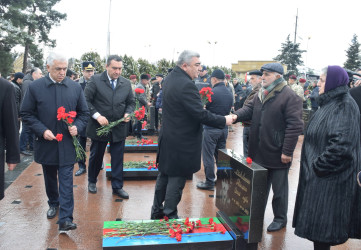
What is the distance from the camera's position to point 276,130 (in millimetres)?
4043

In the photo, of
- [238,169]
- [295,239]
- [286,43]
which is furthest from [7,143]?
[286,43]

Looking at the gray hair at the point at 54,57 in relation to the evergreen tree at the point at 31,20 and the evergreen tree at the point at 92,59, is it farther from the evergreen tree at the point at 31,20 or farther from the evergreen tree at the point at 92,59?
the evergreen tree at the point at 31,20

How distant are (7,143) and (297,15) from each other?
34.7 meters

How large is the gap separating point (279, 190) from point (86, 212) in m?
2.64

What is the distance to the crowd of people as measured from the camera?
2.77 metres

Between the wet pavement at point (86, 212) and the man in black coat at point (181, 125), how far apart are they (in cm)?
95

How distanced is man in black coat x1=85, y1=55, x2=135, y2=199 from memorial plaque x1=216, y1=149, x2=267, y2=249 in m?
1.85

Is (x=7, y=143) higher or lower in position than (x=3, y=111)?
lower

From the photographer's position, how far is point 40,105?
394 centimetres

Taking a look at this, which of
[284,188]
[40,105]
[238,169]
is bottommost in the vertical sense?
[284,188]

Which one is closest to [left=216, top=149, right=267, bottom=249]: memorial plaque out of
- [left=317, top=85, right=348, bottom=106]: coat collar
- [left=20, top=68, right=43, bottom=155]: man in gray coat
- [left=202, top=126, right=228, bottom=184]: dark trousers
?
[left=317, top=85, right=348, bottom=106]: coat collar

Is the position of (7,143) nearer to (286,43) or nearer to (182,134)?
(182,134)

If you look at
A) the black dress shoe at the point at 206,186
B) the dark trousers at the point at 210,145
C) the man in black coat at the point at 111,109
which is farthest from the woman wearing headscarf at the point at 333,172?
the man in black coat at the point at 111,109

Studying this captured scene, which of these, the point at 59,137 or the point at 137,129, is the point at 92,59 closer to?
the point at 137,129
